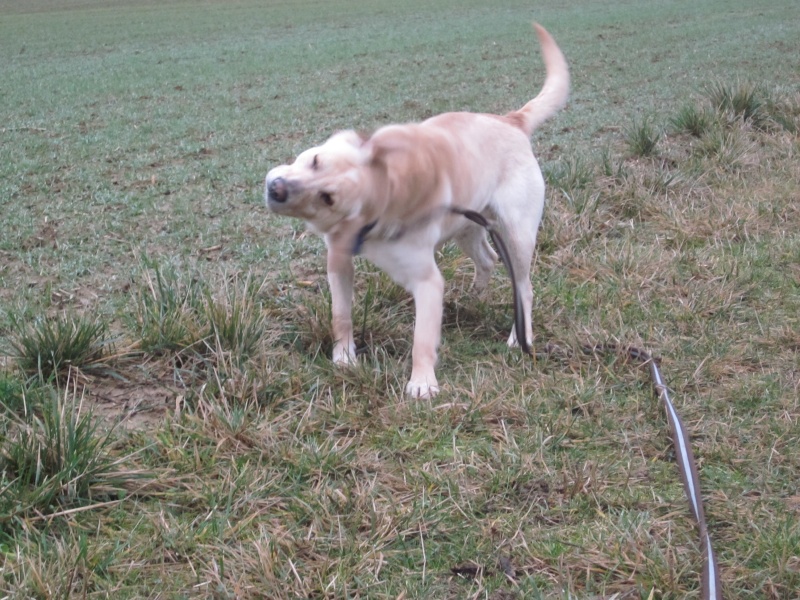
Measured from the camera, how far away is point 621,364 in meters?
3.50

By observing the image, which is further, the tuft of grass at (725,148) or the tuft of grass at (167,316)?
the tuft of grass at (725,148)

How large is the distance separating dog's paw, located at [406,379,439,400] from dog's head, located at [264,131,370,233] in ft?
2.34

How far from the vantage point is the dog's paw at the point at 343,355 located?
3350 mm

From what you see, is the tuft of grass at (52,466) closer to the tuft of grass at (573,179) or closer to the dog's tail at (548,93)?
the dog's tail at (548,93)

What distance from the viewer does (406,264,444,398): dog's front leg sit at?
3.30 meters

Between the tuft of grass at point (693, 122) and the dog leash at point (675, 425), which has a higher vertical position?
the dog leash at point (675, 425)

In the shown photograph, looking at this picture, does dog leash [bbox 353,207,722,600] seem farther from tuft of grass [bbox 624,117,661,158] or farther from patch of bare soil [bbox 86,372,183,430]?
tuft of grass [bbox 624,117,661,158]

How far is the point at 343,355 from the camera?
344cm

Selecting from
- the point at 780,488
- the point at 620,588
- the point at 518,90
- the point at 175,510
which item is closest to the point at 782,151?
the point at 518,90

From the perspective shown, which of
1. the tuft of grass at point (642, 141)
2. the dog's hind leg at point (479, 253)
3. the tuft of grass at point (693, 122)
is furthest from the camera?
the tuft of grass at point (693, 122)

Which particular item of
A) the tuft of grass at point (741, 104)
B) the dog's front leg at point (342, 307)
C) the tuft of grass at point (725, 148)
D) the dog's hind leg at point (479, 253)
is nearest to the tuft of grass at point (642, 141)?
the tuft of grass at point (725, 148)

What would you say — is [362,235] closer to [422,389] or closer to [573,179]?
[422,389]

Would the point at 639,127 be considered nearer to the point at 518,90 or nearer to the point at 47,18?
the point at 518,90

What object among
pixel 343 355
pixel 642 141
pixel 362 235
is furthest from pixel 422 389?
pixel 642 141
